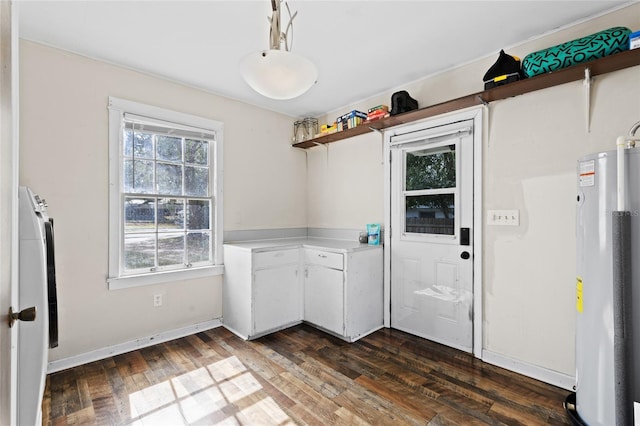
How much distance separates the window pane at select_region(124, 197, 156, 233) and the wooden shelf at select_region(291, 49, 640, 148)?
6.88ft

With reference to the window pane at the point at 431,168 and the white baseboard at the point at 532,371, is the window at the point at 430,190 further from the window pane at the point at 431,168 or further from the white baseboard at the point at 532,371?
the white baseboard at the point at 532,371

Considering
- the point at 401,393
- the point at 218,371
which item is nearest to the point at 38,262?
the point at 218,371

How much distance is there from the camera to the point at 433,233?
2941 mm

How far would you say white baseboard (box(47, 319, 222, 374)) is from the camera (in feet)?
7.96

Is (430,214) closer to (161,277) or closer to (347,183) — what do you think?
(347,183)

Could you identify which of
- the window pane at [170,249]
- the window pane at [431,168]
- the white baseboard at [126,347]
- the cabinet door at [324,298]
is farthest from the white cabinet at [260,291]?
the window pane at [431,168]

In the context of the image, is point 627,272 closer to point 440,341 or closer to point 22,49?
point 440,341

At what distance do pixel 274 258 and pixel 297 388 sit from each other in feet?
4.16

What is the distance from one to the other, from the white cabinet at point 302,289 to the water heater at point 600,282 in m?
1.67

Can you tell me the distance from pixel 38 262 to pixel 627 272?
2.68 meters

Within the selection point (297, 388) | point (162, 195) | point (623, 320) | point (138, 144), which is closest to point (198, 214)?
point (162, 195)

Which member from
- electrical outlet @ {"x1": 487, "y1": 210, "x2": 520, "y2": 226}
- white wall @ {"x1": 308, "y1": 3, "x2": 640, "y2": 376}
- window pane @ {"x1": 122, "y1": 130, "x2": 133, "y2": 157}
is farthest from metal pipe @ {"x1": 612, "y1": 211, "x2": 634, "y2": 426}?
window pane @ {"x1": 122, "y1": 130, "x2": 133, "y2": 157}

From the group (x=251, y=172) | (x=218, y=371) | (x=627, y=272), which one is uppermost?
(x=251, y=172)

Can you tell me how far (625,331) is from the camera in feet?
5.04
